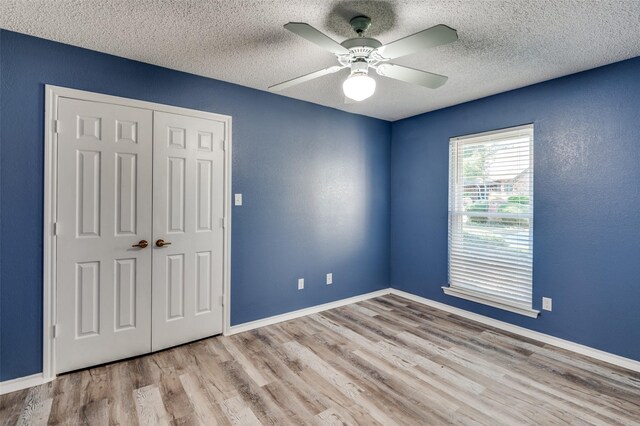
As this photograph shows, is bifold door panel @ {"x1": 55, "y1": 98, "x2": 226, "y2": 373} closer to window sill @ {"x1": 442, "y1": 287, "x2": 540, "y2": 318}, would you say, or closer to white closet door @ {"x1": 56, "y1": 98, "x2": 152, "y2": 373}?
white closet door @ {"x1": 56, "y1": 98, "x2": 152, "y2": 373}

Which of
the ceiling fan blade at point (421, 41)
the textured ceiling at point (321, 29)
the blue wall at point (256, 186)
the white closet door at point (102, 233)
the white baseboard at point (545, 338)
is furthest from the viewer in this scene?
the white baseboard at point (545, 338)

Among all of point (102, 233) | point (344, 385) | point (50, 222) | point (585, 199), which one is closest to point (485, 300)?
point (585, 199)

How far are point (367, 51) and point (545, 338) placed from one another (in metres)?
3.13

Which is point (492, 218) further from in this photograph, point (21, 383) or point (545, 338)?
point (21, 383)

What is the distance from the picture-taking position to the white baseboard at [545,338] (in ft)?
8.51

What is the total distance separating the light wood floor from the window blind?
0.60 m

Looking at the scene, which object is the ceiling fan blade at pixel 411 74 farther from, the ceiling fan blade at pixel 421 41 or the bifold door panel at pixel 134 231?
the bifold door panel at pixel 134 231

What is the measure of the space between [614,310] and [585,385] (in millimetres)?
776

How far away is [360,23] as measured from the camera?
202 cm

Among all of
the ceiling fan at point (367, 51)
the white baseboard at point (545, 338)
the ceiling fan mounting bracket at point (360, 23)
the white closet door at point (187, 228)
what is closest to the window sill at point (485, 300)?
the white baseboard at point (545, 338)

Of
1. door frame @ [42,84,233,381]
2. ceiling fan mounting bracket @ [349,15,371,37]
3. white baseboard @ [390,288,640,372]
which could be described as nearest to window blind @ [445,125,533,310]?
white baseboard @ [390,288,640,372]

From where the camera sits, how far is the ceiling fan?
174 centimetres

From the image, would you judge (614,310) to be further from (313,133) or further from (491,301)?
(313,133)

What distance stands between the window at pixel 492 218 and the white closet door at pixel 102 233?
3388mm
